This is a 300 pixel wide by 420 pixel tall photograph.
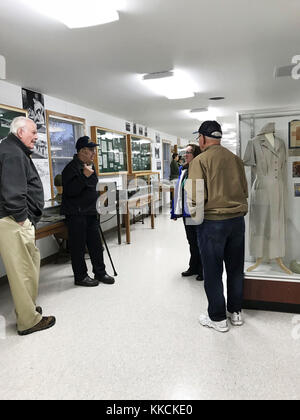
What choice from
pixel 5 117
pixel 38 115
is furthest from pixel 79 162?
pixel 38 115

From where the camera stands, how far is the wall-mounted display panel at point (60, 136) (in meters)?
4.92

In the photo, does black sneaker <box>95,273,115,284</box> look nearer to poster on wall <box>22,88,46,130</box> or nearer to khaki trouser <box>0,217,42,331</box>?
khaki trouser <box>0,217,42,331</box>

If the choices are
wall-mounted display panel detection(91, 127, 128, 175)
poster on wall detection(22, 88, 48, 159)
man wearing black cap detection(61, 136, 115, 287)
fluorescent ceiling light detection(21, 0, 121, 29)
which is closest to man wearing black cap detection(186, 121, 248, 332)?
fluorescent ceiling light detection(21, 0, 121, 29)

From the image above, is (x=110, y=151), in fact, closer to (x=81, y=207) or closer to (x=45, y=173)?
(x=45, y=173)

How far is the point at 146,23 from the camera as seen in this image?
2.49 m

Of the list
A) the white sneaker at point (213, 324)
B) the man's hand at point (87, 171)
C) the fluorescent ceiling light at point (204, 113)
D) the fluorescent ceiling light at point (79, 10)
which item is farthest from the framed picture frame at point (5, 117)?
the fluorescent ceiling light at point (204, 113)

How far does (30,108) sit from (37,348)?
3208 millimetres

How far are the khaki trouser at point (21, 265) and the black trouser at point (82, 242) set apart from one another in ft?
2.82

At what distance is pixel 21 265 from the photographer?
8.42ft

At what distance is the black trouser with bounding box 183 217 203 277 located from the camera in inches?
146

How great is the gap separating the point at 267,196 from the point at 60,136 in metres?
3.61

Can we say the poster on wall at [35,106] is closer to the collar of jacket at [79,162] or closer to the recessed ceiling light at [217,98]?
the collar of jacket at [79,162]

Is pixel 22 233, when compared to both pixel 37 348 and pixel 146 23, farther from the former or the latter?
pixel 146 23
